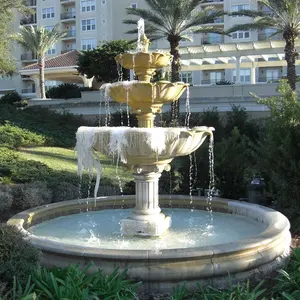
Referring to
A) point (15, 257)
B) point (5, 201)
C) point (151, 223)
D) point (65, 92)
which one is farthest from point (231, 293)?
point (65, 92)

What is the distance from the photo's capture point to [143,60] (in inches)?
270

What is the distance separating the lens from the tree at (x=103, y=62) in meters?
35.9

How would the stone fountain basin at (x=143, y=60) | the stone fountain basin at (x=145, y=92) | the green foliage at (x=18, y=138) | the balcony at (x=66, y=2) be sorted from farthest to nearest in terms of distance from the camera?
1. the balcony at (x=66, y=2)
2. the green foliage at (x=18, y=138)
3. the stone fountain basin at (x=143, y=60)
4. the stone fountain basin at (x=145, y=92)

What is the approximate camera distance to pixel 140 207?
7277mm

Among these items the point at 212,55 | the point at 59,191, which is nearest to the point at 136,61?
the point at 59,191

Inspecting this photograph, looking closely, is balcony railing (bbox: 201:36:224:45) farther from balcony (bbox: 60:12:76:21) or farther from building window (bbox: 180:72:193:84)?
balcony (bbox: 60:12:76:21)

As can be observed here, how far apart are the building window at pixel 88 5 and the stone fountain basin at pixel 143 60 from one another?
5219 cm

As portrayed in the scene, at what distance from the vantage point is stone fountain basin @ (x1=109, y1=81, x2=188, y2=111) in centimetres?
656

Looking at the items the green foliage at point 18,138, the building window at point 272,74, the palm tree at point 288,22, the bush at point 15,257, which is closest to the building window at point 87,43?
the building window at point 272,74

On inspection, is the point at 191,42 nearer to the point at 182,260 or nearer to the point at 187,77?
the point at 187,77

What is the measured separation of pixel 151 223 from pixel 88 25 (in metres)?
53.4

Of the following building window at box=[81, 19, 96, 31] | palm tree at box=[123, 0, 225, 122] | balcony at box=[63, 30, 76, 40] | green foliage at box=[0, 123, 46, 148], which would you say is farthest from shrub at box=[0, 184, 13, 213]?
balcony at box=[63, 30, 76, 40]

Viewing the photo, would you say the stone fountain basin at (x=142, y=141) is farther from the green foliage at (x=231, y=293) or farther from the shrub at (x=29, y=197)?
the shrub at (x=29, y=197)

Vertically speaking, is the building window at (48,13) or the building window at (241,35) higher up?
the building window at (48,13)
